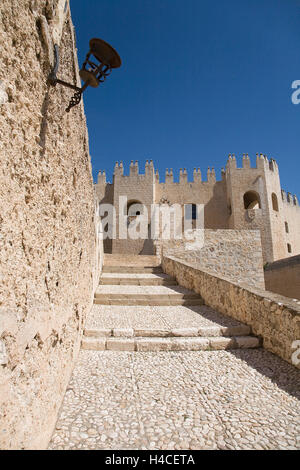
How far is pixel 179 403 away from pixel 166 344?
1258 millimetres

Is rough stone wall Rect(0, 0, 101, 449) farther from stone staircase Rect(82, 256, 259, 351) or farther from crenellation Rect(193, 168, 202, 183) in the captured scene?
crenellation Rect(193, 168, 202, 183)

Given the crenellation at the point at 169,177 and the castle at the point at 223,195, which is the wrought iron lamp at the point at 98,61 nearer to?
the castle at the point at 223,195

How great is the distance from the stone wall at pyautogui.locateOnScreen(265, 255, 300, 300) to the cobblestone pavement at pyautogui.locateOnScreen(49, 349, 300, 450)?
10.4 meters

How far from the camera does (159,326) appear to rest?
4152mm

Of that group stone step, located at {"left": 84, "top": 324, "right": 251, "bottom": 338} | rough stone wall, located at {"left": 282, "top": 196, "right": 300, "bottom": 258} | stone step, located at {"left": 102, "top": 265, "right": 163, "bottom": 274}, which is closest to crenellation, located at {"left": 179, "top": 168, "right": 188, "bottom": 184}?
rough stone wall, located at {"left": 282, "top": 196, "right": 300, "bottom": 258}

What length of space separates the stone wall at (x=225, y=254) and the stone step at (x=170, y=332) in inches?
258

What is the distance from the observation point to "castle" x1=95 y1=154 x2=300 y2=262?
1938 cm

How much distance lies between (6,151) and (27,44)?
0.74 metres

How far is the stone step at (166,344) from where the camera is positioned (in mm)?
3520

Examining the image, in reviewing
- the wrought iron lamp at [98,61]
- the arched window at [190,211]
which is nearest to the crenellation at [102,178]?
the arched window at [190,211]

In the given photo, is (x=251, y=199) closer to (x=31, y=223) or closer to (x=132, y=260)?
(x=132, y=260)

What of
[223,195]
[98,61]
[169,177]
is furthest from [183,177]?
[98,61]

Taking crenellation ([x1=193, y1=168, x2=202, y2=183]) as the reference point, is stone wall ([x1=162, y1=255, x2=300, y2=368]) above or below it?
below
